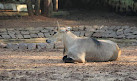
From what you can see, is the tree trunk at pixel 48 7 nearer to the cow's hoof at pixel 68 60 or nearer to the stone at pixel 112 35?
the stone at pixel 112 35

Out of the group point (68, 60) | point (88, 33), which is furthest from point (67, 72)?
point (88, 33)

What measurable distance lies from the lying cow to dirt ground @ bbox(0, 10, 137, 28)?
20.4 ft

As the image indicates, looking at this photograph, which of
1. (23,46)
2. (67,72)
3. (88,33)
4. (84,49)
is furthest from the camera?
(88,33)

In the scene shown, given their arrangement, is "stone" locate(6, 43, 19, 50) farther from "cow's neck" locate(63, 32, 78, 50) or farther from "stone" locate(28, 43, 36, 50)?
"cow's neck" locate(63, 32, 78, 50)

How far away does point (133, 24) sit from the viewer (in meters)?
16.0

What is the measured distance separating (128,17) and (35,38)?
7106 mm

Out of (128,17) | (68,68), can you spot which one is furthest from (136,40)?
(68,68)

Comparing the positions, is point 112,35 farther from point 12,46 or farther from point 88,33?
point 12,46

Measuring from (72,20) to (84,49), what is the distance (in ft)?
27.3

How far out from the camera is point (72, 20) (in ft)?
55.3

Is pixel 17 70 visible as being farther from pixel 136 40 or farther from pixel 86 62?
pixel 136 40

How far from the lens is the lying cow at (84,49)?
8.51m

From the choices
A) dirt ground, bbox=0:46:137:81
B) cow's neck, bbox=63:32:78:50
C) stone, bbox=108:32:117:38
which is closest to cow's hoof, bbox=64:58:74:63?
dirt ground, bbox=0:46:137:81

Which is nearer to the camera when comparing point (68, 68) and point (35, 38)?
point (68, 68)
